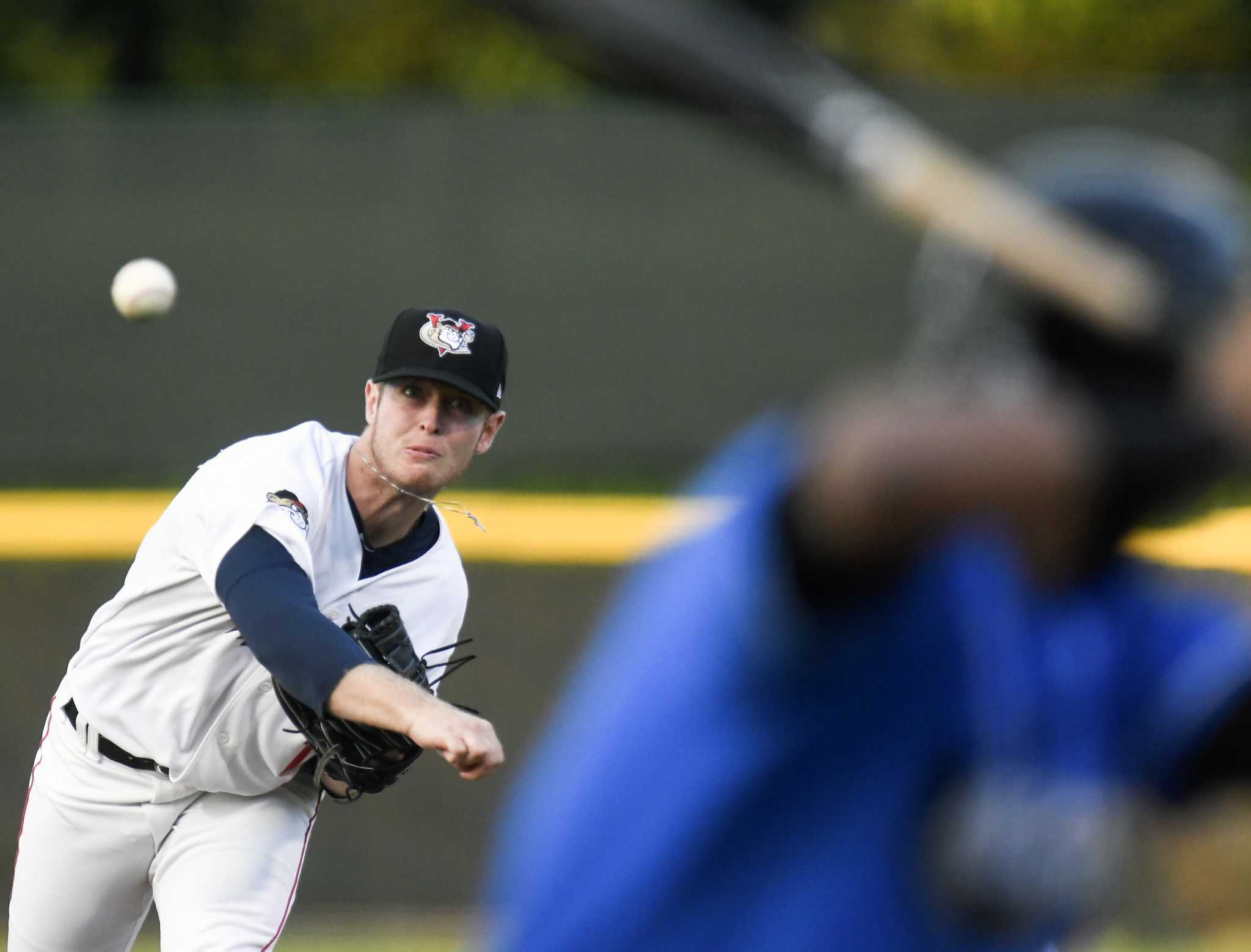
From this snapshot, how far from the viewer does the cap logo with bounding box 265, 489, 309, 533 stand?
3.18 metres

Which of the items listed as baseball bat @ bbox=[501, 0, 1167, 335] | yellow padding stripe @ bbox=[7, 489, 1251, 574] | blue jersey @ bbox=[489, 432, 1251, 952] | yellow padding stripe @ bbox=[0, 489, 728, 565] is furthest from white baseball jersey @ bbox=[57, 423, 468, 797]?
yellow padding stripe @ bbox=[0, 489, 728, 565]

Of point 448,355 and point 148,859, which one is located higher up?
point 448,355

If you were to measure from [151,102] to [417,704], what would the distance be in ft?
25.7

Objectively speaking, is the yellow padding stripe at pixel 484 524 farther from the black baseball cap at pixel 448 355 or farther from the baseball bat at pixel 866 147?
the baseball bat at pixel 866 147

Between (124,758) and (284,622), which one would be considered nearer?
(284,622)

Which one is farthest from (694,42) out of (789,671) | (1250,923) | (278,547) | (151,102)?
(151,102)

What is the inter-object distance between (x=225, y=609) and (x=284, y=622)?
1.37ft

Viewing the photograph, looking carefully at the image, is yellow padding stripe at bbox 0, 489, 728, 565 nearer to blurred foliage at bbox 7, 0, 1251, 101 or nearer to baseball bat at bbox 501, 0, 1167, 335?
blurred foliage at bbox 7, 0, 1251, 101

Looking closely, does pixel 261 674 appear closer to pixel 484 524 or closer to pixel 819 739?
pixel 819 739

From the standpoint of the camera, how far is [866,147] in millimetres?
1556

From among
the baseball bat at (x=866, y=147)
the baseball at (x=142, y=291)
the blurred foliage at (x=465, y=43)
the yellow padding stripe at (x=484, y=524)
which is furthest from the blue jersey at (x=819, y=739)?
the blurred foliage at (x=465, y=43)

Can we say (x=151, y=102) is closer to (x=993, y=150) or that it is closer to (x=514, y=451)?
(x=514, y=451)

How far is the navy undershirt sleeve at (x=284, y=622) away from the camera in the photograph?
2.93 metres

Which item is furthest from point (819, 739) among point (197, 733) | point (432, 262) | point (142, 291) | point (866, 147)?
point (432, 262)
